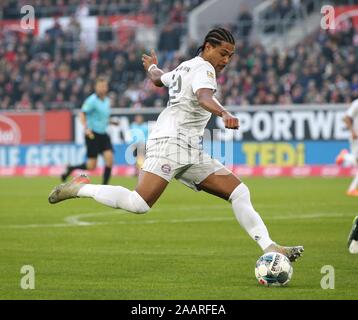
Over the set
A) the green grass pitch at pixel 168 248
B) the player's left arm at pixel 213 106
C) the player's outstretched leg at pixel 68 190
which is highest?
the player's left arm at pixel 213 106

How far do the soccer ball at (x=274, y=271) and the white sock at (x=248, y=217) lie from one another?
0.46 metres

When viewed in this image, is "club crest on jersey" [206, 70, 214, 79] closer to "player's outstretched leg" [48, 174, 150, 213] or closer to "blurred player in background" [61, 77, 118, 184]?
"player's outstretched leg" [48, 174, 150, 213]

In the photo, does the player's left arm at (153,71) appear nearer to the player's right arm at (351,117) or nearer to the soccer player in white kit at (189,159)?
the soccer player in white kit at (189,159)

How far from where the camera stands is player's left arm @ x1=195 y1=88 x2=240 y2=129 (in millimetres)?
8827

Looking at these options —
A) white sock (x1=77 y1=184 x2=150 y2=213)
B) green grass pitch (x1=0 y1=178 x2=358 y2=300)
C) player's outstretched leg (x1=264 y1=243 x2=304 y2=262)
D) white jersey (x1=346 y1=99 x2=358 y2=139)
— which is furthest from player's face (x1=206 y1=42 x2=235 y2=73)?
white jersey (x1=346 y1=99 x2=358 y2=139)

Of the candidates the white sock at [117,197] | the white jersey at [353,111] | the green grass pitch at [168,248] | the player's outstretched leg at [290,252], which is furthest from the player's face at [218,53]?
the white jersey at [353,111]

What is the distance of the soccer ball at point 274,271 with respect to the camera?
30.3 ft

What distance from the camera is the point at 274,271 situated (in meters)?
9.23

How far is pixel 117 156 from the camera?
30875 mm

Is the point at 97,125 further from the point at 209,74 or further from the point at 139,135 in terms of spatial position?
the point at 209,74

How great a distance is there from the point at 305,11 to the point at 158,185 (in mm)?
27253

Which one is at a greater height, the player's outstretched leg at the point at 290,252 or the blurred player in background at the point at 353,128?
the blurred player in background at the point at 353,128

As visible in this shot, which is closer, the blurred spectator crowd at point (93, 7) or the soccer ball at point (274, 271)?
the soccer ball at point (274, 271)

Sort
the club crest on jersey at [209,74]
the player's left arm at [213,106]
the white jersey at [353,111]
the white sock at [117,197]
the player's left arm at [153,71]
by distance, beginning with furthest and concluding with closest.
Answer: the white jersey at [353,111]
the player's left arm at [153,71]
the white sock at [117,197]
the club crest on jersey at [209,74]
the player's left arm at [213,106]
